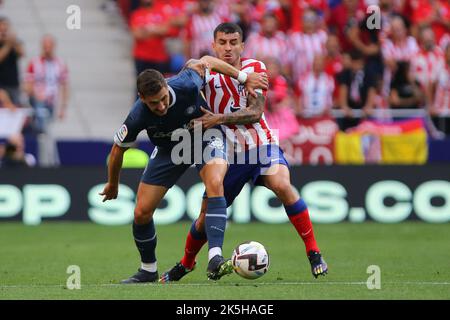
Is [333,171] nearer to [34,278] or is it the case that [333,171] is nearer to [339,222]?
[339,222]

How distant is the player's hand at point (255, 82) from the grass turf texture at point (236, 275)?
1.70 m

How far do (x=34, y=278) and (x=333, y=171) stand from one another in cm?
745

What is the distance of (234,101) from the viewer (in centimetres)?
1024

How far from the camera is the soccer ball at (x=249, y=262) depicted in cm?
922

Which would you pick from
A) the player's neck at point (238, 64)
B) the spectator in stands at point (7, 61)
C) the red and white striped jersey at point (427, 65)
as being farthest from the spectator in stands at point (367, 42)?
the player's neck at point (238, 64)

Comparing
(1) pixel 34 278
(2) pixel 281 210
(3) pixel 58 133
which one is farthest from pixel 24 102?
(1) pixel 34 278

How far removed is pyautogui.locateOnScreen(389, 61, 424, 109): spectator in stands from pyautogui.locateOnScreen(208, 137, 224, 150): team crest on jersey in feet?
32.6

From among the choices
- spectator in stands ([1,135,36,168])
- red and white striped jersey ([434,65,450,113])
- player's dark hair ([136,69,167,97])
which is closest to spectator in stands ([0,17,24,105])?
spectator in stands ([1,135,36,168])

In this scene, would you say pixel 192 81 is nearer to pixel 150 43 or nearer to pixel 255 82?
pixel 255 82

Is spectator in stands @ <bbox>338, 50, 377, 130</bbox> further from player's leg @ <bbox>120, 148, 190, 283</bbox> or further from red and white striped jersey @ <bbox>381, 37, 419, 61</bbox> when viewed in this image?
player's leg @ <bbox>120, 148, 190, 283</bbox>

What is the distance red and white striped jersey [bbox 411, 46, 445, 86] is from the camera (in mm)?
19562

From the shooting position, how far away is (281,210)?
55.3 ft

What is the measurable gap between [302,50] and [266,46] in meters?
0.76
